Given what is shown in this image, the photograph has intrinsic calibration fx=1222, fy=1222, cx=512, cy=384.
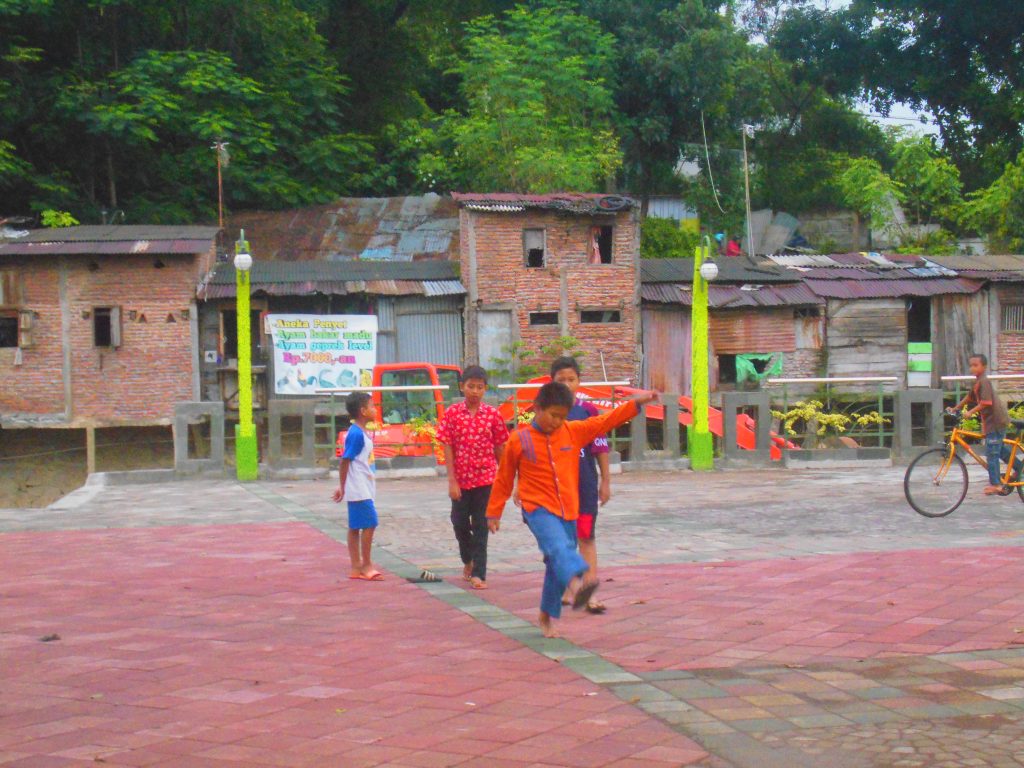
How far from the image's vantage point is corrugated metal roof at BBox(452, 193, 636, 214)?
1019 inches

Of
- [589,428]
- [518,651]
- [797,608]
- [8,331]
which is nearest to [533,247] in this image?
[8,331]

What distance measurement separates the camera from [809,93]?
125 ft

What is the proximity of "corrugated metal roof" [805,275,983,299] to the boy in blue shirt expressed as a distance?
2050 centimetres

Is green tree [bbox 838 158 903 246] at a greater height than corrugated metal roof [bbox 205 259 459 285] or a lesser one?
greater

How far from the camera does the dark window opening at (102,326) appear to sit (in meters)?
25.8

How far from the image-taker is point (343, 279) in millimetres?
25719

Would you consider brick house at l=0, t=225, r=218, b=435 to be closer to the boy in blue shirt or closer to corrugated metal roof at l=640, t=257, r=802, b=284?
corrugated metal roof at l=640, t=257, r=802, b=284

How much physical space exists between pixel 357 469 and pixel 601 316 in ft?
61.5

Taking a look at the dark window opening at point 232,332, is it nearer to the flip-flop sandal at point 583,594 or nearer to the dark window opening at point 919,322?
the dark window opening at point 919,322

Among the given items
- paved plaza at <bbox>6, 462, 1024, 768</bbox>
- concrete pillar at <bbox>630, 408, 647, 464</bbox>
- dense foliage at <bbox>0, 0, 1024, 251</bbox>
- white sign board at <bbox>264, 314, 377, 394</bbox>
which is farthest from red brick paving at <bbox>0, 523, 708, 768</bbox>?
dense foliage at <bbox>0, 0, 1024, 251</bbox>

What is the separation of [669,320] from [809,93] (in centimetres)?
1426

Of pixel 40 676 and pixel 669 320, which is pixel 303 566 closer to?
pixel 40 676

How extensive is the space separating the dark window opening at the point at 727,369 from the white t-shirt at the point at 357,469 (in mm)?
19989

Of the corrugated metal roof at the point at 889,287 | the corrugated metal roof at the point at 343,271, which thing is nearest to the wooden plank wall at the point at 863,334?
the corrugated metal roof at the point at 889,287
